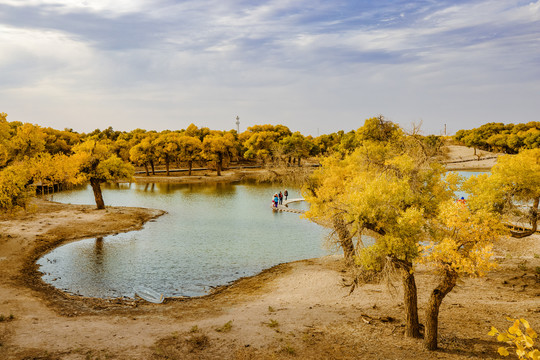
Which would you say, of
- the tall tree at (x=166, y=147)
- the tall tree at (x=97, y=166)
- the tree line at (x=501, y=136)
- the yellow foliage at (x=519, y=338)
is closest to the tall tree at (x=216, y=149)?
the tall tree at (x=166, y=147)

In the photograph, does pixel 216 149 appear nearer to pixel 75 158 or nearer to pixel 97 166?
pixel 97 166

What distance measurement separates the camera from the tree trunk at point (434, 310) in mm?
12992

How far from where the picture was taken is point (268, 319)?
17.2 meters

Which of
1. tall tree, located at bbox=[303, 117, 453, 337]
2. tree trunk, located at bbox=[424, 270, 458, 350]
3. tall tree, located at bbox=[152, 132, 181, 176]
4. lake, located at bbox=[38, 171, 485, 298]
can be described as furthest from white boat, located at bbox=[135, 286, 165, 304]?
tall tree, located at bbox=[152, 132, 181, 176]

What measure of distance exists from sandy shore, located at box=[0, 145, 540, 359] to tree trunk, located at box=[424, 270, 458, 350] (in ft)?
1.34

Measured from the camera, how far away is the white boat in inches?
830

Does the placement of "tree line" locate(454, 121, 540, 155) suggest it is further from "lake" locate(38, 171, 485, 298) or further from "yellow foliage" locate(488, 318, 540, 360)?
"yellow foliage" locate(488, 318, 540, 360)

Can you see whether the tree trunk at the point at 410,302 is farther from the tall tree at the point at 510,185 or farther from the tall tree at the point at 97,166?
the tall tree at the point at 97,166

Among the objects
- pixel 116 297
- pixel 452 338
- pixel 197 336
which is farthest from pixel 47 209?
pixel 452 338

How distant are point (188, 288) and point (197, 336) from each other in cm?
819

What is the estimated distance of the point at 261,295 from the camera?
21.9 m

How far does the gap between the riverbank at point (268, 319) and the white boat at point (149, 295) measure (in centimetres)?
53

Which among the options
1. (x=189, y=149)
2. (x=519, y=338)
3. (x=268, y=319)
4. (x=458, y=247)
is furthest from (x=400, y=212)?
(x=189, y=149)

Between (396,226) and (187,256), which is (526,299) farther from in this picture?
(187,256)
